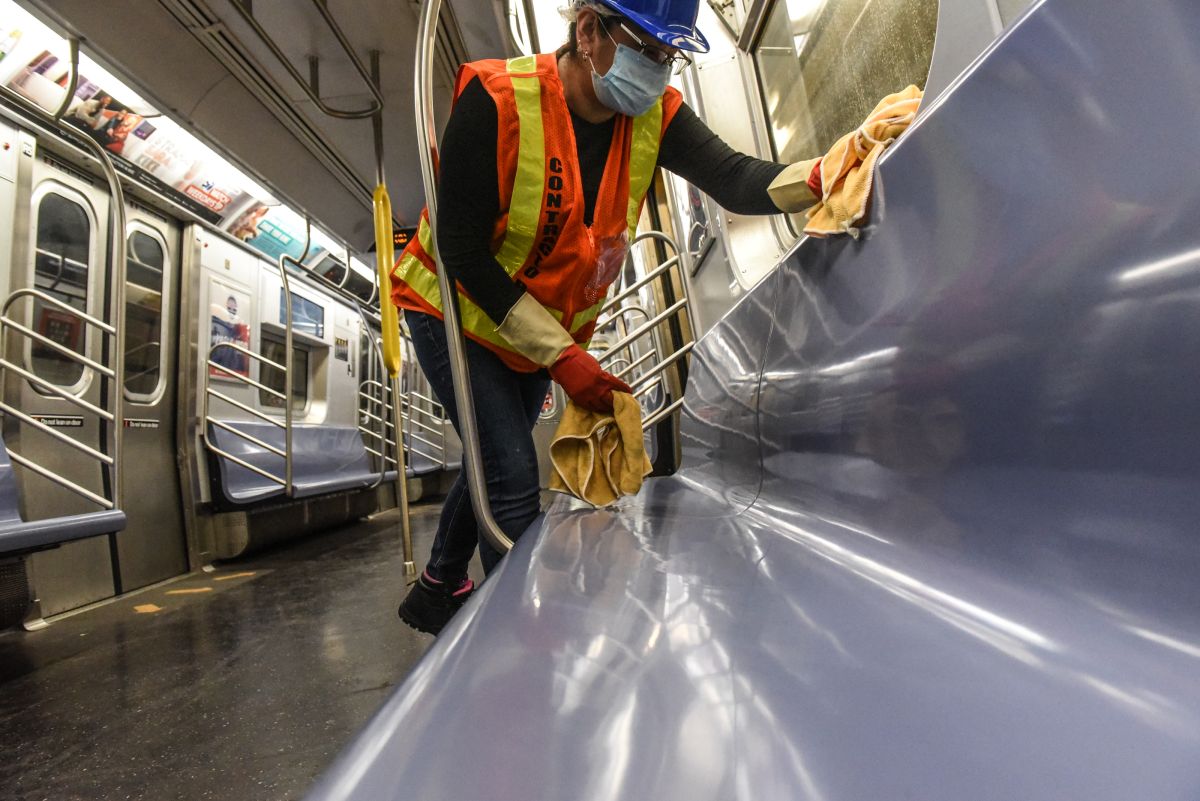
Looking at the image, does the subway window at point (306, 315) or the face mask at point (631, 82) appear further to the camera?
the subway window at point (306, 315)

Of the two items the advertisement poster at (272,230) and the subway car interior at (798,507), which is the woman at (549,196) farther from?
the advertisement poster at (272,230)

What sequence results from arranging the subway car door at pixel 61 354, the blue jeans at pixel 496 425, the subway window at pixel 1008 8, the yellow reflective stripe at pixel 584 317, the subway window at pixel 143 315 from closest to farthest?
1. the subway window at pixel 1008 8
2. the blue jeans at pixel 496 425
3. the yellow reflective stripe at pixel 584 317
4. the subway car door at pixel 61 354
5. the subway window at pixel 143 315

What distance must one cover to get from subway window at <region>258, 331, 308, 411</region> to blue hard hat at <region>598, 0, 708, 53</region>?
3.99m

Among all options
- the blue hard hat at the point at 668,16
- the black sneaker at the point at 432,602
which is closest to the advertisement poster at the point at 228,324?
the black sneaker at the point at 432,602

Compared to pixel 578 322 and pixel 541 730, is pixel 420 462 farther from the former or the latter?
pixel 541 730

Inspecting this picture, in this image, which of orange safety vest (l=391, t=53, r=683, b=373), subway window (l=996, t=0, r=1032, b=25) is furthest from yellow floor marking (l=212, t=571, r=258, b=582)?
subway window (l=996, t=0, r=1032, b=25)

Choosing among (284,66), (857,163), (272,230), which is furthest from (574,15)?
(272,230)


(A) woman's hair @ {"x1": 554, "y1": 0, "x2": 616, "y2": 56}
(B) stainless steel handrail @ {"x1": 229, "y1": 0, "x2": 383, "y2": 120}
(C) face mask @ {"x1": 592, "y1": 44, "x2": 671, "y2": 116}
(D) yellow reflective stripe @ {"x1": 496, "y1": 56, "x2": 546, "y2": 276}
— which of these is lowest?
(D) yellow reflective stripe @ {"x1": 496, "y1": 56, "x2": 546, "y2": 276}

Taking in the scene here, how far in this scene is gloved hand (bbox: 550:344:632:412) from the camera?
3.89 ft

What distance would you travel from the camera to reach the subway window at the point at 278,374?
4938 millimetres

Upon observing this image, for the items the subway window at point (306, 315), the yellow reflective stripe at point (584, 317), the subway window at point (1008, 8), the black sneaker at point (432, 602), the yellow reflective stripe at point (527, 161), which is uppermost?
the subway window at point (306, 315)

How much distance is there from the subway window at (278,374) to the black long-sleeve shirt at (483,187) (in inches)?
148

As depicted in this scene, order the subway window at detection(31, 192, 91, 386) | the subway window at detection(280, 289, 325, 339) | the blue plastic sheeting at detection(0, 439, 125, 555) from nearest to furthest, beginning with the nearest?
the blue plastic sheeting at detection(0, 439, 125, 555)
the subway window at detection(31, 192, 91, 386)
the subway window at detection(280, 289, 325, 339)

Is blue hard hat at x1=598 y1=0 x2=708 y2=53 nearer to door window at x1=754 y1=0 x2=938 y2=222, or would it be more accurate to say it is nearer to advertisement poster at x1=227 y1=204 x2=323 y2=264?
door window at x1=754 y1=0 x2=938 y2=222
